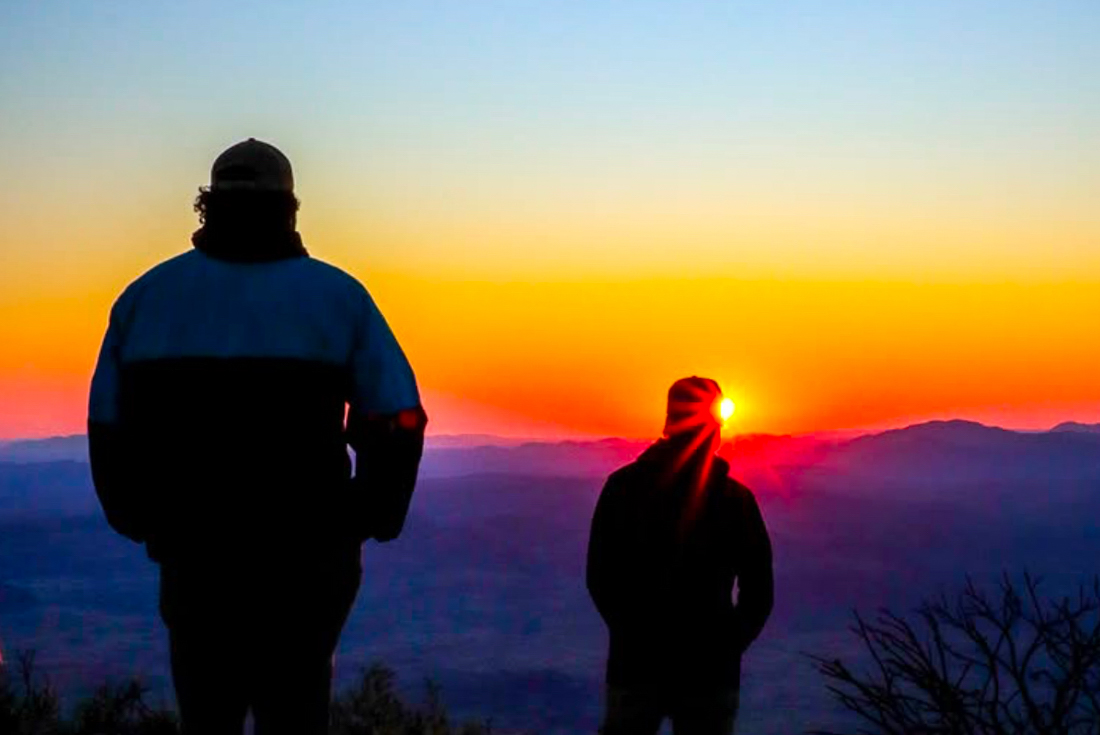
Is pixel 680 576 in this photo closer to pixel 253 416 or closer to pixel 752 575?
pixel 752 575

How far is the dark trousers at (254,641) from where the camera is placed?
10.7 ft

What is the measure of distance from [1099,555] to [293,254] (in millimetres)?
99657

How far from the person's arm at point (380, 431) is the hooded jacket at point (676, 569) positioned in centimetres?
137

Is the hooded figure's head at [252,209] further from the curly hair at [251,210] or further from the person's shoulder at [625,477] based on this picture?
the person's shoulder at [625,477]

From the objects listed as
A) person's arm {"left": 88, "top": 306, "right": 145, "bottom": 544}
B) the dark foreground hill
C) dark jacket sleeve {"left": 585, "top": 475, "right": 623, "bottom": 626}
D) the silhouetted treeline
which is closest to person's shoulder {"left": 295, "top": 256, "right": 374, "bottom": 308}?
person's arm {"left": 88, "top": 306, "right": 145, "bottom": 544}

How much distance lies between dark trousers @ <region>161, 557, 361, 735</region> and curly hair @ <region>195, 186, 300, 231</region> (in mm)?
781

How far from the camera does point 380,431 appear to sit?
Answer: 332cm

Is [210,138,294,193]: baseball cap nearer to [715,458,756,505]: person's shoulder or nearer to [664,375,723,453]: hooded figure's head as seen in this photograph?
[664,375,723,453]: hooded figure's head

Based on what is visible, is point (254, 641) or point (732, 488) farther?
point (732, 488)

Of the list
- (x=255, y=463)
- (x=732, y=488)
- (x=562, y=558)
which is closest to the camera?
(x=255, y=463)

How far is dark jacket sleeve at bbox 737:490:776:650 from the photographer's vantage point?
4613 millimetres

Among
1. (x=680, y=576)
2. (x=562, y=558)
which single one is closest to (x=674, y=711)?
(x=680, y=576)

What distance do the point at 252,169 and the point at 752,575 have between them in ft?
7.06

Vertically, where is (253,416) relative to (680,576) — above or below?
above
